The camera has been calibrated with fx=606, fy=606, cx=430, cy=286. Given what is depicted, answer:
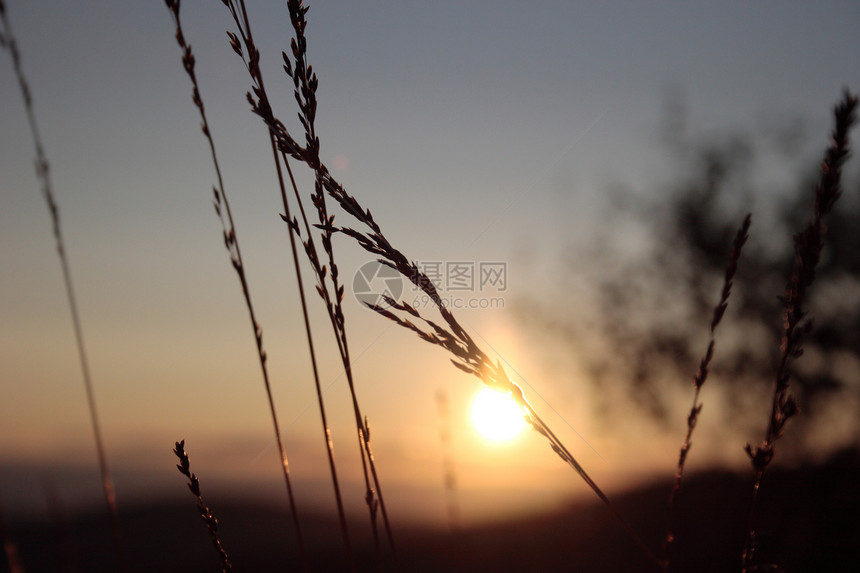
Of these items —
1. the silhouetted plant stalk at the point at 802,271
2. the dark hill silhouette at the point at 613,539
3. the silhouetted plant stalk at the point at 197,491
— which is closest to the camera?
the silhouetted plant stalk at the point at 802,271

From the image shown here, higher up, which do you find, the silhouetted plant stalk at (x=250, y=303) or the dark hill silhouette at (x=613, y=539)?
the dark hill silhouette at (x=613, y=539)

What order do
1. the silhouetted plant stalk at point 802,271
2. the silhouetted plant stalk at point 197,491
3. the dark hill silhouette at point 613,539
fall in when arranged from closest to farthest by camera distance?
1. the silhouetted plant stalk at point 802,271
2. the silhouetted plant stalk at point 197,491
3. the dark hill silhouette at point 613,539

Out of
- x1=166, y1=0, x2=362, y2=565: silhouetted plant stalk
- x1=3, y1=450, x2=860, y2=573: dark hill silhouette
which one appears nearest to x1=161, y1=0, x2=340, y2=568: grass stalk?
x1=166, y1=0, x2=362, y2=565: silhouetted plant stalk

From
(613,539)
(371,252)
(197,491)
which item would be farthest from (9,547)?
(613,539)

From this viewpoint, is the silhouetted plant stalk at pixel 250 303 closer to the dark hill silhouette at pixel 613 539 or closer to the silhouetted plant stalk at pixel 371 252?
the silhouetted plant stalk at pixel 371 252

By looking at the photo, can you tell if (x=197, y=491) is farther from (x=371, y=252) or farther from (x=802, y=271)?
(x=802, y=271)

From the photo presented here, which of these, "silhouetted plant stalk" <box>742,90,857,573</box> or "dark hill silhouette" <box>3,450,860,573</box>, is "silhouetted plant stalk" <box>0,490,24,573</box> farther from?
"dark hill silhouette" <box>3,450,860,573</box>

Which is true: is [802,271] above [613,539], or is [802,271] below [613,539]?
below

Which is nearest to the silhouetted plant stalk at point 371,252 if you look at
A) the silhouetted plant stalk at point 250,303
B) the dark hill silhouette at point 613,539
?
the silhouetted plant stalk at point 250,303

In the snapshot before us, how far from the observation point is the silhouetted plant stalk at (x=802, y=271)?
1.01 meters

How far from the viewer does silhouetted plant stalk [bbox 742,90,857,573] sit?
101cm

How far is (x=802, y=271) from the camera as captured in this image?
1097 millimetres

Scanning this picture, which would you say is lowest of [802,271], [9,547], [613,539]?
[9,547]

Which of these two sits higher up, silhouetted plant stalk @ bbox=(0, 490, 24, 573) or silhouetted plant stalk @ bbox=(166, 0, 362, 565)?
silhouetted plant stalk @ bbox=(166, 0, 362, 565)
